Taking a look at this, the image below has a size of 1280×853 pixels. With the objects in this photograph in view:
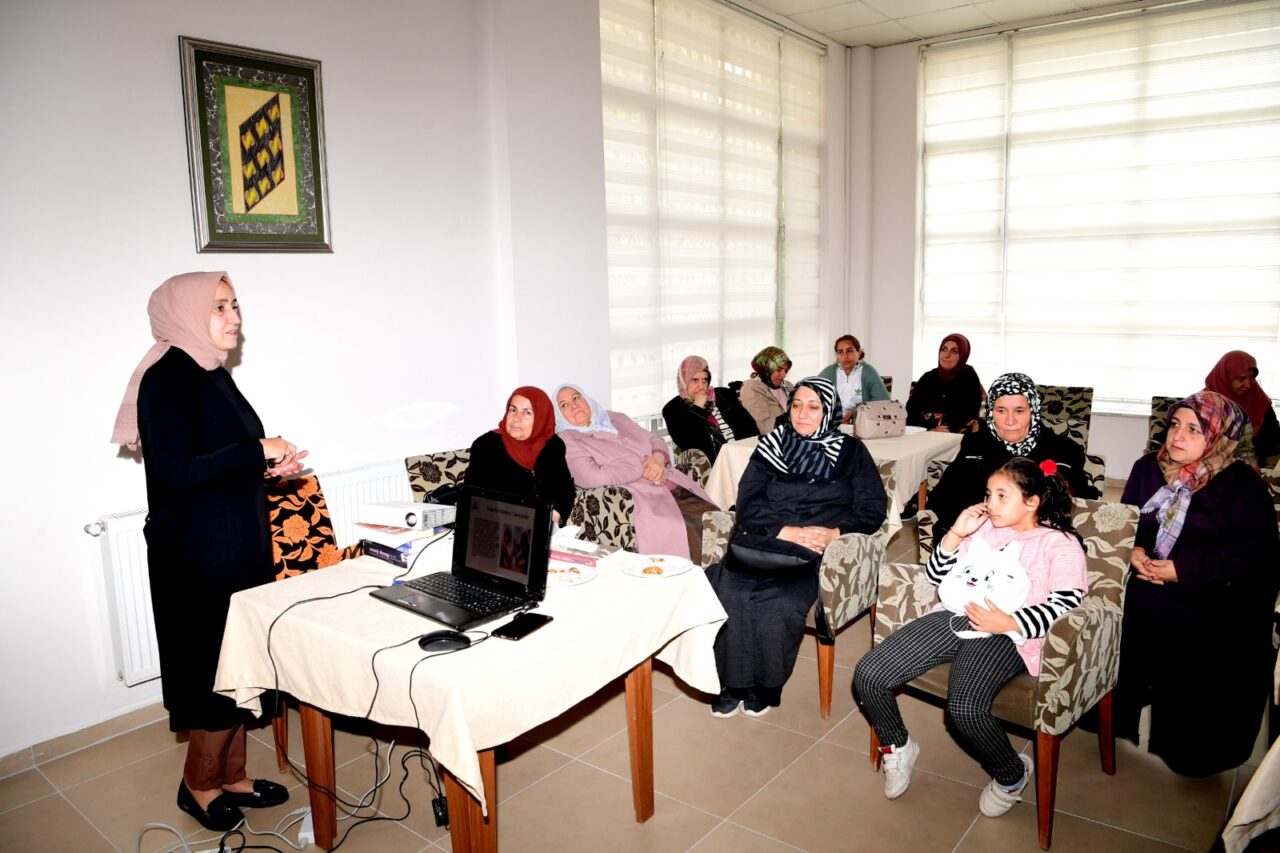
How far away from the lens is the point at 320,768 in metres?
2.55

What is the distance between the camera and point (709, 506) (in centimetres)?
475

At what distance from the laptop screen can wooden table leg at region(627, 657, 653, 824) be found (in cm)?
45

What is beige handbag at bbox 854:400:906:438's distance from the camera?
5.12 meters

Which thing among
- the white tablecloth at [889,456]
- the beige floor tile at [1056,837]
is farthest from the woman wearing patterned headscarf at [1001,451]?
the beige floor tile at [1056,837]

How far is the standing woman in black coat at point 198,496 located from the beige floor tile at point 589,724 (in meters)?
1.05

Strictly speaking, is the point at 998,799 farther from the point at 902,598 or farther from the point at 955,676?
the point at 902,598

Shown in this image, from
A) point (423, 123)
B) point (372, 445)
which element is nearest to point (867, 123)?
point (423, 123)

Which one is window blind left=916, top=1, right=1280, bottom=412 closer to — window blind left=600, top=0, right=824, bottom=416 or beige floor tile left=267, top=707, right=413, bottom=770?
window blind left=600, top=0, right=824, bottom=416

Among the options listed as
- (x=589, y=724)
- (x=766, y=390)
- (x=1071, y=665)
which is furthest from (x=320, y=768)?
(x=766, y=390)

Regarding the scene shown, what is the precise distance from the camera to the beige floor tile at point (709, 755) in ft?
9.57

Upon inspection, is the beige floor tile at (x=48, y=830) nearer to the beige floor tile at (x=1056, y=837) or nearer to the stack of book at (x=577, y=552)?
the stack of book at (x=577, y=552)

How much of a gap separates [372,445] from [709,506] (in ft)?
5.70

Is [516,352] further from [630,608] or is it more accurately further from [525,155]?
[630,608]

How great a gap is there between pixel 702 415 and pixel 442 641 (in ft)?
11.2
